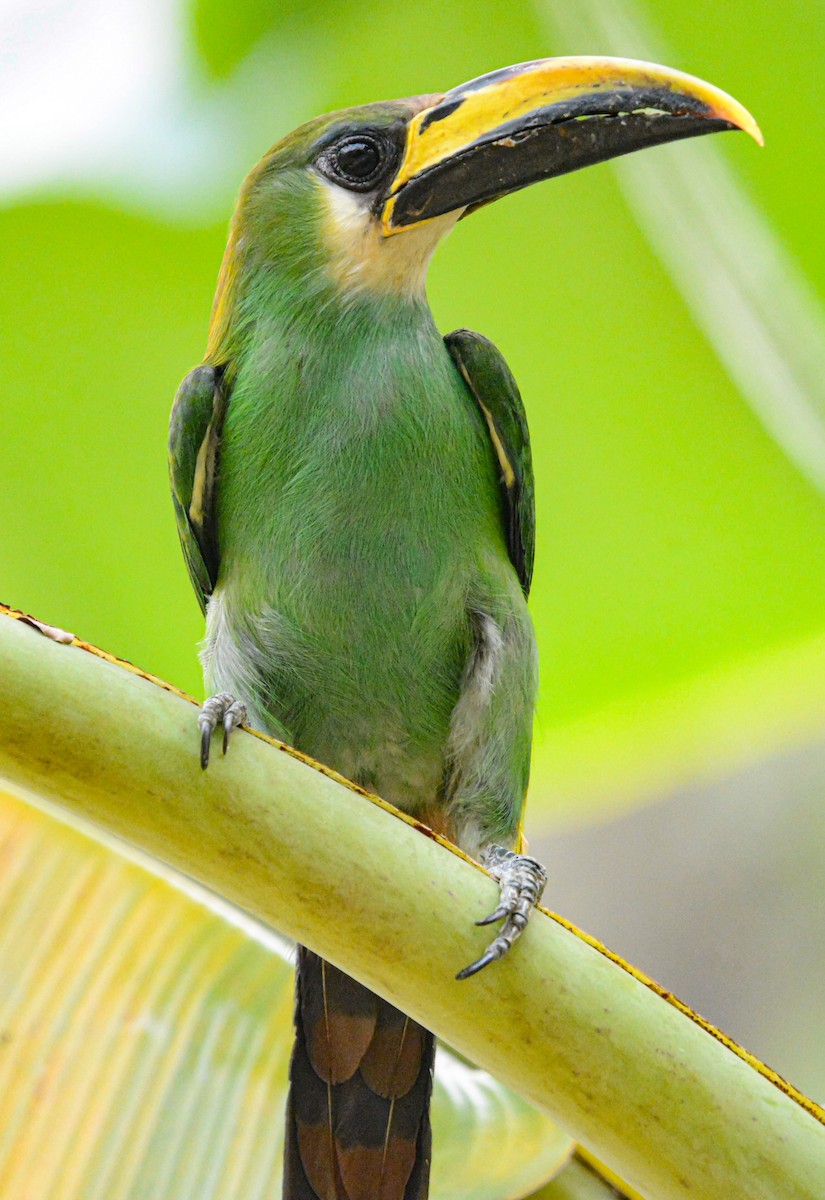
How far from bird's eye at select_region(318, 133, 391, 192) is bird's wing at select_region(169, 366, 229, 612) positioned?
10.8 inches

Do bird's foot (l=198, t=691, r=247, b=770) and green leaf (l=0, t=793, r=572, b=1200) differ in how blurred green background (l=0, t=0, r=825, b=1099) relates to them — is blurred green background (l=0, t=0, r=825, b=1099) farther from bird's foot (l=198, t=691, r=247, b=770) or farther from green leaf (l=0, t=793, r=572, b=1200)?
bird's foot (l=198, t=691, r=247, b=770)

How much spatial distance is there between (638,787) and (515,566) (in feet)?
1.41

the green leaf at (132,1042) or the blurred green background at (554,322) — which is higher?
the blurred green background at (554,322)

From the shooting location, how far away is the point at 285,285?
1.51 metres

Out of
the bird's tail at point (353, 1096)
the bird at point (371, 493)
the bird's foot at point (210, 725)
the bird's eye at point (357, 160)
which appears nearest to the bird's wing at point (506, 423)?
the bird at point (371, 493)

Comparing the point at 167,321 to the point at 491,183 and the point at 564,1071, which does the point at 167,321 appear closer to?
the point at 491,183

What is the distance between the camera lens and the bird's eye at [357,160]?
1446 millimetres

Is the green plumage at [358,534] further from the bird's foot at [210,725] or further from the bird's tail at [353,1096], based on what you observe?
the bird's foot at [210,725]

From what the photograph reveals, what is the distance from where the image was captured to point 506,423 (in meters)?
1.51

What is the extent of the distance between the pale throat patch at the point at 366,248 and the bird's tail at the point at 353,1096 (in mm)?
776

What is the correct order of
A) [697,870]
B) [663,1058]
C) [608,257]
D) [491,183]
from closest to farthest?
[663,1058]
[491,183]
[608,257]
[697,870]

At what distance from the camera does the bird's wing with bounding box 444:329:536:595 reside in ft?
4.92

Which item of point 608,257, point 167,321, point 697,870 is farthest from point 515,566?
point 697,870

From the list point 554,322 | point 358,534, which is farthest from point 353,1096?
point 554,322
